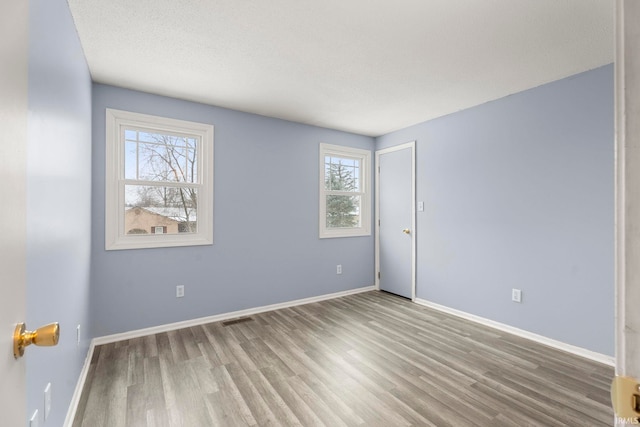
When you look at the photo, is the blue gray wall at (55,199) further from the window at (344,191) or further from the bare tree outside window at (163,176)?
the window at (344,191)

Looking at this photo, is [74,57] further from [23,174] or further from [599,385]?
[599,385]

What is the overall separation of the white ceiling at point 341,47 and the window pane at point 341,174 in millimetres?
1308

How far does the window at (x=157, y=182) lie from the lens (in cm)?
285

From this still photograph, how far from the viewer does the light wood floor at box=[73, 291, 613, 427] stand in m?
1.80

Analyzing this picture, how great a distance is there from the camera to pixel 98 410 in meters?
1.84

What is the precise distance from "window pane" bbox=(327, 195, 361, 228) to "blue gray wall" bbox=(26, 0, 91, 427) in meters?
2.96

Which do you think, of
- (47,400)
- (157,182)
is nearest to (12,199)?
(47,400)

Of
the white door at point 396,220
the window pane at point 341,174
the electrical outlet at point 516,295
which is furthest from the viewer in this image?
the window pane at point 341,174

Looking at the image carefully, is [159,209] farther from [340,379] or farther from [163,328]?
[340,379]

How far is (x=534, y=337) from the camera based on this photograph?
112 inches

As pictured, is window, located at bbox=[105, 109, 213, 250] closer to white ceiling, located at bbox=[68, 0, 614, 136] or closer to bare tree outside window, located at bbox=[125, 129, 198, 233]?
bare tree outside window, located at bbox=[125, 129, 198, 233]

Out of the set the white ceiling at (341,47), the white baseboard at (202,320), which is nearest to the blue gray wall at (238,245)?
the white baseboard at (202,320)

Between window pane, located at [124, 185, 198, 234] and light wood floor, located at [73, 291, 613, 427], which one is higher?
window pane, located at [124, 185, 198, 234]

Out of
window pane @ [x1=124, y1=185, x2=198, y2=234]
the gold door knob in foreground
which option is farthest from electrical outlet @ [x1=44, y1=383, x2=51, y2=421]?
window pane @ [x1=124, y1=185, x2=198, y2=234]
